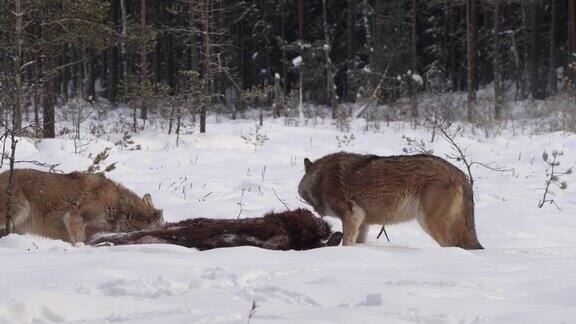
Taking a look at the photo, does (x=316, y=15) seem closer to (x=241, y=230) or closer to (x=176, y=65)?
(x=176, y=65)

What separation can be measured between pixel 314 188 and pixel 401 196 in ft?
3.86

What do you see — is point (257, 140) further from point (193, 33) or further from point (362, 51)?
point (362, 51)

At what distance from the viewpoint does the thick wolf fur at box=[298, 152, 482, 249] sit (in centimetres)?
632

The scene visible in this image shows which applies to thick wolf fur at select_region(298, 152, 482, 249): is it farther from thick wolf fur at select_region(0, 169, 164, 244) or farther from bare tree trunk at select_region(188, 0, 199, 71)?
bare tree trunk at select_region(188, 0, 199, 71)

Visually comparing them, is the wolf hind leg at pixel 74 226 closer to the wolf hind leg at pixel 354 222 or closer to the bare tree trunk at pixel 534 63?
the wolf hind leg at pixel 354 222

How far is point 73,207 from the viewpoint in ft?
23.2

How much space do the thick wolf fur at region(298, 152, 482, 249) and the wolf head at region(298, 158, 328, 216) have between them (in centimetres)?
10

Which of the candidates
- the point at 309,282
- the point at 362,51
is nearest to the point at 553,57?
the point at 362,51

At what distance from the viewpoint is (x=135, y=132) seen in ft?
65.8

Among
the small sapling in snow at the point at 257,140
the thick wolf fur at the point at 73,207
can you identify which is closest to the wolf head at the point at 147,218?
the thick wolf fur at the point at 73,207

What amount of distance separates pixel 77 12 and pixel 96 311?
16253 mm

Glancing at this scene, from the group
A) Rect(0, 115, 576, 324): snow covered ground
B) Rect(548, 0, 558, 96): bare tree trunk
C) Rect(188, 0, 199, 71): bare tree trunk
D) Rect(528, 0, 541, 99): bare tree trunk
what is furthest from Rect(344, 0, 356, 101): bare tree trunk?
Rect(0, 115, 576, 324): snow covered ground

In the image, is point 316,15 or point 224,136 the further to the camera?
point 316,15

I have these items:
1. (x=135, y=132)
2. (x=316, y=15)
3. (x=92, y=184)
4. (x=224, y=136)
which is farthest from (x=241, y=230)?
(x=316, y=15)
